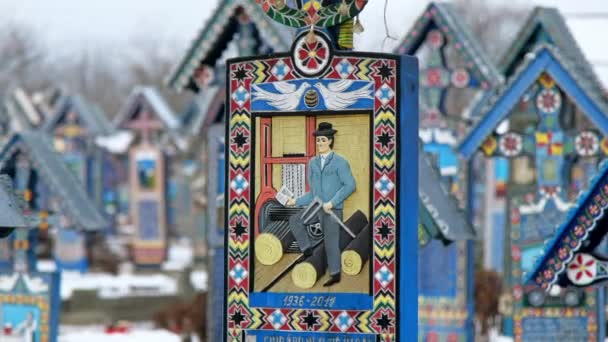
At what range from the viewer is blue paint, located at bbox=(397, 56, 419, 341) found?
8914mm

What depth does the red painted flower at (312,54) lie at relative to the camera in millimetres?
9109

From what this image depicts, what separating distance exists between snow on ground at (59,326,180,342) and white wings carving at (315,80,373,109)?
8.50m

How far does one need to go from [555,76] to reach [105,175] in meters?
16.0

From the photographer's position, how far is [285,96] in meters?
9.21

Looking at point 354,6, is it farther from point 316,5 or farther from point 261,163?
point 261,163

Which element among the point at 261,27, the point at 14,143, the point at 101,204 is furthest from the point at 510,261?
the point at 101,204

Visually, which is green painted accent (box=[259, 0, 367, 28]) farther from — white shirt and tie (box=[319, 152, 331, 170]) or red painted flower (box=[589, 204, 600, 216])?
red painted flower (box=[589, 204, 600, 216])

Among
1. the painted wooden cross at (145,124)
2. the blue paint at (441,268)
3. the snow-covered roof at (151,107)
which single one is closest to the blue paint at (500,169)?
the snow-covered roof at (151,107)

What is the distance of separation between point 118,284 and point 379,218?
53.9ft

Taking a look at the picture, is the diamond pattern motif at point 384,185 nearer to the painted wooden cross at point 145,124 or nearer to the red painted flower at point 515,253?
the red painted flower at point 515,253

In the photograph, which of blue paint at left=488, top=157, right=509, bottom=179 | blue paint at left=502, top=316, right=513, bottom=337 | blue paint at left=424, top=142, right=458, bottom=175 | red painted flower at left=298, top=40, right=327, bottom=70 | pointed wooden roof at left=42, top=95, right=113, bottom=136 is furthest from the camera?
pointed wooden roof at left=42, top=95, right=113, bottom=136

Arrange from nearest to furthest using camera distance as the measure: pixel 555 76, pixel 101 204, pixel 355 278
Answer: pixel 355 278, pixel 555 76, pixel 101 204

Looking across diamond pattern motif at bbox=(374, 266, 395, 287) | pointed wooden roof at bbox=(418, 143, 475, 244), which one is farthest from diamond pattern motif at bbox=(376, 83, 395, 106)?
pointed wooden roof at bbox=(418, 143, 475, 244)

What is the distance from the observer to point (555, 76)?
13438 mm
